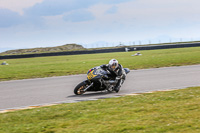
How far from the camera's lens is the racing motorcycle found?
10.4 metres

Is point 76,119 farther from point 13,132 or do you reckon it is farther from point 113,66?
point 113,66

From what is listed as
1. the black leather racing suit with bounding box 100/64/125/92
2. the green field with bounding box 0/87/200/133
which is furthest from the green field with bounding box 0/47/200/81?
the green field with bounding box 0/87/200/133

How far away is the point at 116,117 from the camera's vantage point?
21.9ft

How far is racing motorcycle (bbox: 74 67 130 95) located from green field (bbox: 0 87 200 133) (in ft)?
5.11

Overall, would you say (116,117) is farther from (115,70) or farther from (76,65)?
(76,65)

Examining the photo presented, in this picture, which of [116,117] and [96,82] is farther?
[96,82]

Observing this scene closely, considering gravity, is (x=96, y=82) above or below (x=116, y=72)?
below

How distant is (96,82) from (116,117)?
379 centimetres

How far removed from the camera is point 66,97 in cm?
1023

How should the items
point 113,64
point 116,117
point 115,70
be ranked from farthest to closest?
point 115,70
point 113,64
point 116,117

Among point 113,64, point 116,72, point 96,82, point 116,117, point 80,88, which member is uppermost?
point 113,64

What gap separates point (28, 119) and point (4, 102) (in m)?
3.22

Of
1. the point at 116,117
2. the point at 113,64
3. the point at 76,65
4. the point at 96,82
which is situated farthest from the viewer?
the point at 76,65

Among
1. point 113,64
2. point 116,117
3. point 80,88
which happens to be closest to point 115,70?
point 113,64
